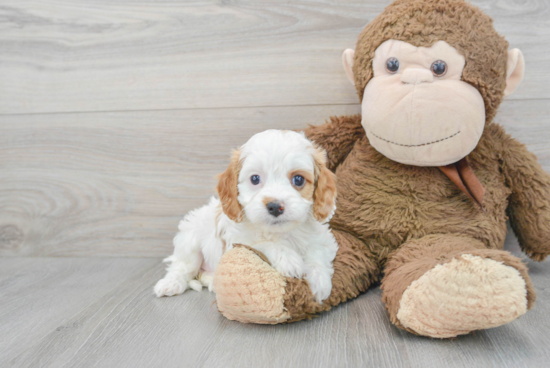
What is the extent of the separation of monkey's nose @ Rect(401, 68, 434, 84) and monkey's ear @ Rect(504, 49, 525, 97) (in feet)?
0.86

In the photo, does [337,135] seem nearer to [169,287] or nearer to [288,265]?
[288,265]

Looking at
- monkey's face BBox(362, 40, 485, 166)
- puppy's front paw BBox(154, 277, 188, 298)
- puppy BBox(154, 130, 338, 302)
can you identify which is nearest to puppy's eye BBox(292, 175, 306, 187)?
puppy BBox(154, 130, 338, 302)

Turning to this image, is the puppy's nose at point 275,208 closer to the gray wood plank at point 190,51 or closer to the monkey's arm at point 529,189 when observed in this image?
the gray wood plank at point 190,51

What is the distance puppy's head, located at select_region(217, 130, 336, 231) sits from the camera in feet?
3.29

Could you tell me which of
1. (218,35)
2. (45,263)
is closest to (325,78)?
(218,35)

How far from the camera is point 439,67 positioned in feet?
3.81

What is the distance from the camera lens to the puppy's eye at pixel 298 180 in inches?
41.7

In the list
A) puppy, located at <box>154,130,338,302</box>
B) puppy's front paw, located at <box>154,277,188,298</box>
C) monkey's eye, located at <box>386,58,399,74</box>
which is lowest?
puppy's front paw, located at <box>154,277,188,298</box>

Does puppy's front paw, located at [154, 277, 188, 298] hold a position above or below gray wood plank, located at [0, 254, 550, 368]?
below

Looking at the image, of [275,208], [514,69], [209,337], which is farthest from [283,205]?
[514,69]

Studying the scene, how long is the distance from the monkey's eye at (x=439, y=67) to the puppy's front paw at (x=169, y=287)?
0.99m

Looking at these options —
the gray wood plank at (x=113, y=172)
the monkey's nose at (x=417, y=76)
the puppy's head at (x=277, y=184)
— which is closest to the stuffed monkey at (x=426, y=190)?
the monkey's nose at (x=417, y=76)

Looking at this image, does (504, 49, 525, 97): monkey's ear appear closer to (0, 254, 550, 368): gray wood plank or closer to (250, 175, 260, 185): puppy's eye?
(0, 254, 550, 368): gray wood plank

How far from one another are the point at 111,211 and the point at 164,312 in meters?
0.69
